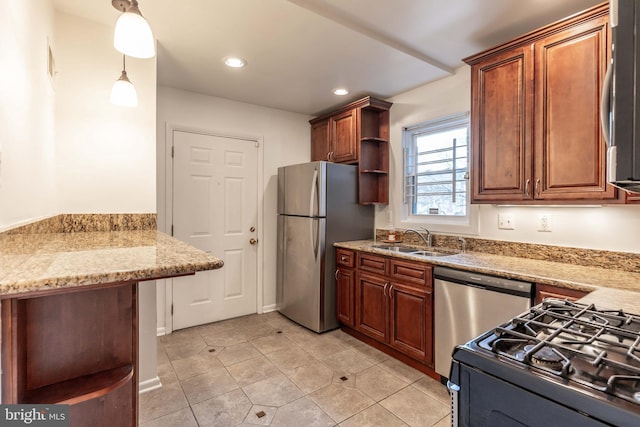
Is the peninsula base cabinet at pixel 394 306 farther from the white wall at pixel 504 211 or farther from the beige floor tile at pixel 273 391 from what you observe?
the beige floor tile at pixel 273 391

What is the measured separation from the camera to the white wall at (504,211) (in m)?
1.89

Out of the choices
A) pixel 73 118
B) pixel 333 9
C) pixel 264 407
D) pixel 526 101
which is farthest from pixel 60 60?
pixel 526 101

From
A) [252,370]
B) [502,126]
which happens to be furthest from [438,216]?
[252,370]

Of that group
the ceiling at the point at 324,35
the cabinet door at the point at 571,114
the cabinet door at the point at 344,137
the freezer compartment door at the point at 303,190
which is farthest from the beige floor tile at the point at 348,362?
the ceiling at the point at 324,35

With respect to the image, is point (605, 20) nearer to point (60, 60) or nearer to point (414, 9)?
point (414, 9)

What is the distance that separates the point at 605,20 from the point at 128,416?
9.39ft

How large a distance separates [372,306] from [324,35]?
213cm

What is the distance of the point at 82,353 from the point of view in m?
1.09

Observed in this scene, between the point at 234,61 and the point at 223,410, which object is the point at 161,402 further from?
the point at 234,61

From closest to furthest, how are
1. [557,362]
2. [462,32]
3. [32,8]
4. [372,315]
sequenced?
[557,362]
[32,8]
[462,32]
[372,315]

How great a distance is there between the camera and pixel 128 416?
123 centimetres

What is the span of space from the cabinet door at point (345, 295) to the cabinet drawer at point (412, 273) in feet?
1.72

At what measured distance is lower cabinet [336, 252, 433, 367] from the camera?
228cm

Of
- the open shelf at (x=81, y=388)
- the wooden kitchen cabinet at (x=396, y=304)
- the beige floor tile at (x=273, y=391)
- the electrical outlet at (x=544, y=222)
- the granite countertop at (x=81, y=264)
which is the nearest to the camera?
the granite countertop at (x=81, y=264)
